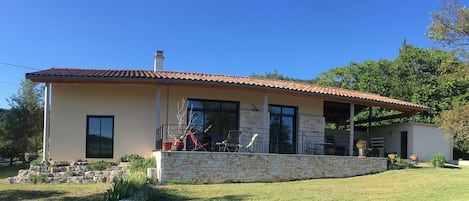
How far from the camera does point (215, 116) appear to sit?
667 inches

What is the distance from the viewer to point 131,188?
31.6 ft

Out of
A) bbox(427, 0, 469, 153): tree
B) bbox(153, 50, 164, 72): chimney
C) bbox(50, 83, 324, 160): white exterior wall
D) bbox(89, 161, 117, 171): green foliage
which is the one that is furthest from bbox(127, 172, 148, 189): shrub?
bbox(427, 0, 469, 153): tree

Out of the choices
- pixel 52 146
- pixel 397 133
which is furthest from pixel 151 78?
pixel 397 133

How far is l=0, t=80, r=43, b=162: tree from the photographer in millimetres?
24344

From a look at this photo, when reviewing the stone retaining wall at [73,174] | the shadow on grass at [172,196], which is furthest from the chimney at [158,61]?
the shadow on grass at [172,196]

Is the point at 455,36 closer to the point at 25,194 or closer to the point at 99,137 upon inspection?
the point at 99,137

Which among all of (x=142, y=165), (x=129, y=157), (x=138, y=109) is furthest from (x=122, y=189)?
(x=138, y=109)

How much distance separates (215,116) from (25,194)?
785 centimetres

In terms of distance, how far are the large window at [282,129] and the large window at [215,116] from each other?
65.0 inches

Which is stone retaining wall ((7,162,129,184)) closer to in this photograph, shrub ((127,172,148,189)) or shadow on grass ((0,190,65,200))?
shadow on grass ((0,190,65,200))

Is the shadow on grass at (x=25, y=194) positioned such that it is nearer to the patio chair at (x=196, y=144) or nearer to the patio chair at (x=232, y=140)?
the patio chair at (x=196, y=144)

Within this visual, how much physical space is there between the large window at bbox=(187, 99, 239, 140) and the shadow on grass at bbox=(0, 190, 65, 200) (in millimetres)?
6437

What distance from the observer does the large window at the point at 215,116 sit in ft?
54.4

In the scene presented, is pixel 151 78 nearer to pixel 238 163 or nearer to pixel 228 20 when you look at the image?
pixel 238 163
